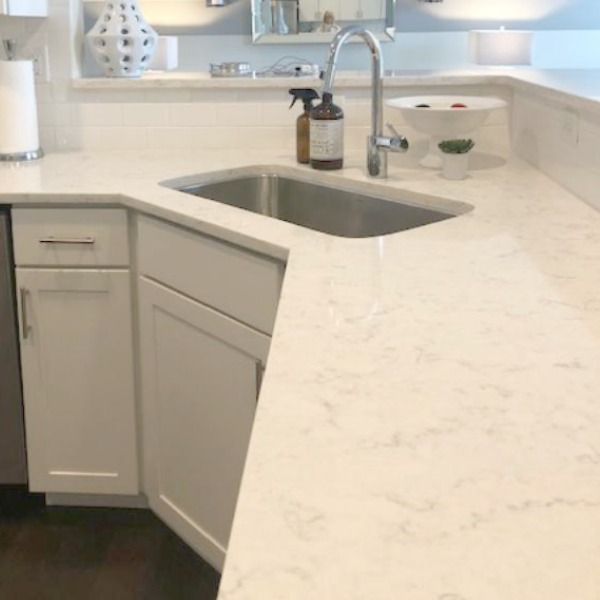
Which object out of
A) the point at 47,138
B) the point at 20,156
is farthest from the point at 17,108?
the point at 47,138

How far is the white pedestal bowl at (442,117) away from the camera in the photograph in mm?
2322

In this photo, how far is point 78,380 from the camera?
229 centimetres

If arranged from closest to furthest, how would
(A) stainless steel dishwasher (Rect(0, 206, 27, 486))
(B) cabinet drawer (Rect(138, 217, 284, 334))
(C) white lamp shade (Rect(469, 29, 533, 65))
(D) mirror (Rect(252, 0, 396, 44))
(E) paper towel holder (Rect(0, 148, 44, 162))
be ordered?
(B) cabinet drawer (Rect(138, 217, 284, 334)), (A) stainless steel dishwasher (Rect(0, 206, 27, 486)), (E) paper towel holder (Rect(0, 148, 44, 162)), (C) white lamp shade (Rect(469, 29, 533, 65)), (D) mirror (Rect(252, 0, 396, 44))

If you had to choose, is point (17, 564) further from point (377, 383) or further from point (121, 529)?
point (377, 383)

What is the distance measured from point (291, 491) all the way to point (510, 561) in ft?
0.63

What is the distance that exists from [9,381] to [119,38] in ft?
3.48

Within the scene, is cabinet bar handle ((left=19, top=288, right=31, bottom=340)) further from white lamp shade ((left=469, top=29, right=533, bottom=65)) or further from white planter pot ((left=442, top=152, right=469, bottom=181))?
white lamp shade ((left=469, top=29, right=533, bottom=65))

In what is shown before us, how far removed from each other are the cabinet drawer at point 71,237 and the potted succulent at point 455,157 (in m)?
0.80

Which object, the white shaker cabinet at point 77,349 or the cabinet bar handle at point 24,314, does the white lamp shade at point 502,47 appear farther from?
the cabinet bar handle at point 24,314

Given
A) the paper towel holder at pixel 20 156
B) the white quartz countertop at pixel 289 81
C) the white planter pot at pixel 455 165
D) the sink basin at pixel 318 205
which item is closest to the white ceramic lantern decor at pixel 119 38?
the white quartz countertop at pixel 289 81

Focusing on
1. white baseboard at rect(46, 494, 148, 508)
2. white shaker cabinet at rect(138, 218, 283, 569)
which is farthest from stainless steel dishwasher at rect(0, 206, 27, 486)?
white shaker cabinet at rect(138, 218, 283, 569)

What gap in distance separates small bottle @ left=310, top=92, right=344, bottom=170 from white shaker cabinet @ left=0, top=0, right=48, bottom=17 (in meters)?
0.85

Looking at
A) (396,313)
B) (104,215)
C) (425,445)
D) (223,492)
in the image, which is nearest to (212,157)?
(104,215)

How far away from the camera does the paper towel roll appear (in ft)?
8.13
